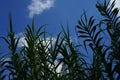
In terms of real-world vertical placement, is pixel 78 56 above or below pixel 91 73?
above

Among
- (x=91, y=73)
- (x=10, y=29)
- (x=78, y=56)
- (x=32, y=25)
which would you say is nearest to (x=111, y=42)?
(x=78, y=56)

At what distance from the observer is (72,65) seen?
423cm

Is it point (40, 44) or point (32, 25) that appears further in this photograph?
point (40, 44)

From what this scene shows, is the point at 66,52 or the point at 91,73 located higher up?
the point at 66,52

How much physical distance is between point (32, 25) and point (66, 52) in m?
0.63

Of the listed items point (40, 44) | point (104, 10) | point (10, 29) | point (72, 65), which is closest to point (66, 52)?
point (72, 65)

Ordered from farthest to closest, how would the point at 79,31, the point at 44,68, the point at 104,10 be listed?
the point at 104,10
the point at 79,31
the point at 44,68

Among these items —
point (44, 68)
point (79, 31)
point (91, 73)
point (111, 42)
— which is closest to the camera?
point (91, 73)

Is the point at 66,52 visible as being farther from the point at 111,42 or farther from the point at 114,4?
the point at 114,4

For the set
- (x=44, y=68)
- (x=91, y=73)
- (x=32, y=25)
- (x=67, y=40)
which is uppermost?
(x=32, y=25)

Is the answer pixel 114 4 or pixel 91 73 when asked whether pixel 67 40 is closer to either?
pixel 91 73

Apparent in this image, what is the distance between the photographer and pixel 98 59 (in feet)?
12.2

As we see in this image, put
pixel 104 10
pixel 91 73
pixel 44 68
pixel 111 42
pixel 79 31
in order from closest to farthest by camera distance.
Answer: pixel 91 73 < pixel 44 68 < pixel 111 42 < pixel 79 31 < pixel 104 10

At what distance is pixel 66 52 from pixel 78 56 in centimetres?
22
